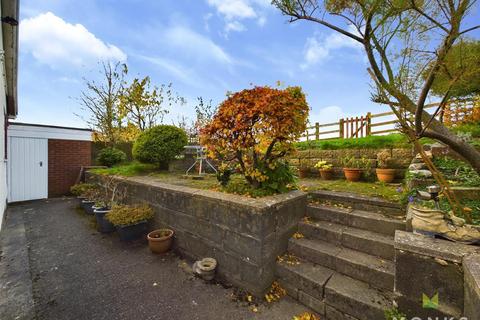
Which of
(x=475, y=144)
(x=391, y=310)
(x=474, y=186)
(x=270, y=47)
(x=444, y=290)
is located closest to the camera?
(x=444, y=290)

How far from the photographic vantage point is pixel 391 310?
173cm

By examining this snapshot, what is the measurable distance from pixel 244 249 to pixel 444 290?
185 centimetres

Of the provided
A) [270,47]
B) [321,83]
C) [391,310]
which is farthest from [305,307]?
[270,47]

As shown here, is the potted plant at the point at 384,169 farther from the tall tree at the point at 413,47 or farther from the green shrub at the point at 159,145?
the green shrub at the point at 159,145

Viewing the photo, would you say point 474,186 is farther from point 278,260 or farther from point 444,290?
point 278,260

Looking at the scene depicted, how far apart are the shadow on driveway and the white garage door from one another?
459 cm

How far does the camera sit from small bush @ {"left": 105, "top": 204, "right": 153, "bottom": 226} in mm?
3822

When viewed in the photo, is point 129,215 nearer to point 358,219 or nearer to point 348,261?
point 348,261

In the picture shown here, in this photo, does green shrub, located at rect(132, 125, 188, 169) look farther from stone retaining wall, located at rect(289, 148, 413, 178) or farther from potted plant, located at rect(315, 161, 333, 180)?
potted plant, located at rect(315, 161, 333, 180)

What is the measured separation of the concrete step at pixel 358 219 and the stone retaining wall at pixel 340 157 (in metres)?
1.44

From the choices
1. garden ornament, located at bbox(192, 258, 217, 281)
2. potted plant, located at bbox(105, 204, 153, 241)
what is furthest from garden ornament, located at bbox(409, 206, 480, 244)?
potted plant, located at bbox(105, 204, 153, 241)

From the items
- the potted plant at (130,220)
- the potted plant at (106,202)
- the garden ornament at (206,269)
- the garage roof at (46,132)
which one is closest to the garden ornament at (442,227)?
the garden ornament at (206,269)

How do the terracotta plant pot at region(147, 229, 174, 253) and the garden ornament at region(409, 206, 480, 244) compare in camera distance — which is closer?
the garden ornament at region(409, 206, 480, 244)

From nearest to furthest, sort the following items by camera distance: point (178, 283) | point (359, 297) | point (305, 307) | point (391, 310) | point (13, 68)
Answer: point (391, 310) < point (359, 297) < point (305, 307) < point (178, 283) < point (13, 68)
